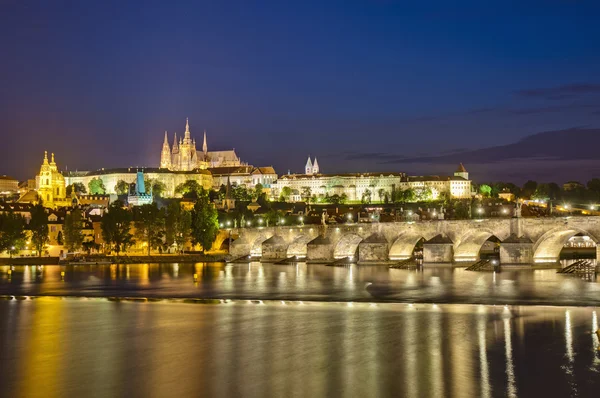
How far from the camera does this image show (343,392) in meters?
15.3

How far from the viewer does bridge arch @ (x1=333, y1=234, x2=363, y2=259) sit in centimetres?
5841

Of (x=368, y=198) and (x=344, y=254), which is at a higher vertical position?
(x=368, y=198)

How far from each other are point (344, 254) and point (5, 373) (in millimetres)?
43068

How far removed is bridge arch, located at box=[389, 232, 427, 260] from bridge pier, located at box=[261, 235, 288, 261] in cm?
1128

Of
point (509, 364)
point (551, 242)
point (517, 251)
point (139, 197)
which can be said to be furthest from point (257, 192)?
point (509, 364)

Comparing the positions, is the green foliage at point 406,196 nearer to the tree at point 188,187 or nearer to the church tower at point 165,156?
the tree at point 188,187

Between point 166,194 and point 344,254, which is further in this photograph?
point 166,194

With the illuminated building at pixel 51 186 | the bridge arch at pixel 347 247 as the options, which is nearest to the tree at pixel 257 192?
the illuminated building at pixel 51 186

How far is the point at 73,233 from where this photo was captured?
2606 inches

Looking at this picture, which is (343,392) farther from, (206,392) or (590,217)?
(590,217)

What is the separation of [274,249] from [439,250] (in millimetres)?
17675

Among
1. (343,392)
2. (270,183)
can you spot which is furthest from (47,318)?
(270,183)

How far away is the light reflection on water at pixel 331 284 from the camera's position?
30909 mm

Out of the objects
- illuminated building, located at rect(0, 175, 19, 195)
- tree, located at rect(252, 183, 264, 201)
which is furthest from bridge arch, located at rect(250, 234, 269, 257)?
illuminated building, located at rect(0, 175, 19, 195)
